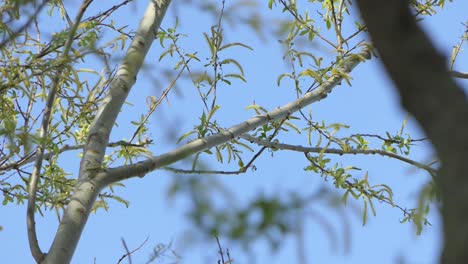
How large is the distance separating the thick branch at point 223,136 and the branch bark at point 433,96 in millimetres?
1216

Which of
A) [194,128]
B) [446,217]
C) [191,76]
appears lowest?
[446,217]

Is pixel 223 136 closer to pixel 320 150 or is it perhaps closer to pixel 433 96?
pixel 320 150

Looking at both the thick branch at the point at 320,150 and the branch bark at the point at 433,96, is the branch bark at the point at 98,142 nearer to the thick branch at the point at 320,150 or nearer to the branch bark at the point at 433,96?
the thick branch at the point at 320,150

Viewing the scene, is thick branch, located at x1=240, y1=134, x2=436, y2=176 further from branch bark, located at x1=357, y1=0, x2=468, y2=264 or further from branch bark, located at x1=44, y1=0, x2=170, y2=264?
branch bark, located at x1=357, y1=0, x2=468, y2=264

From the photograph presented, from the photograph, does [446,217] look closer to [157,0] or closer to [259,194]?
[259,194]

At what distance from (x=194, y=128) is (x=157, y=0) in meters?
0.44

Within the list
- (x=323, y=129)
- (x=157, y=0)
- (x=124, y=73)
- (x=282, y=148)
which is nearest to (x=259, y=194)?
(x=124, y=73)

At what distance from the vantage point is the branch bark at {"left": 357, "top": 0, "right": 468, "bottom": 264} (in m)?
0.49

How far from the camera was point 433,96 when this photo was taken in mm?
525

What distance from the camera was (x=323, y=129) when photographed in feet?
8.61

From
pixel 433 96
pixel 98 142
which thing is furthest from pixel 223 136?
pixel 433 96

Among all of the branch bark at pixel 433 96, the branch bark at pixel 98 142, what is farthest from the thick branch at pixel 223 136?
the branch bark at pixel 433 96

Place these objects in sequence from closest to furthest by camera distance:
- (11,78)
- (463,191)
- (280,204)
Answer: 1. (463,191)
2. (280,204)
3. (11,78)

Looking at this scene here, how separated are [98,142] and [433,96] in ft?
4.68
